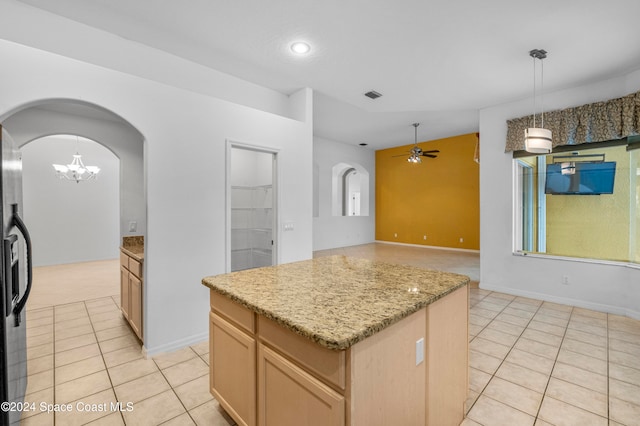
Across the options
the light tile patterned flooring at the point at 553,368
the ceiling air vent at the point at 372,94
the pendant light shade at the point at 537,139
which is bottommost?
the light tile patterned flooring at the point at 553,368

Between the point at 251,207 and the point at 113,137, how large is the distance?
2330 millimetres

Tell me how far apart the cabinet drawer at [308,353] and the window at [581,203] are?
14.3 feet

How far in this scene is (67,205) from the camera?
6.30m

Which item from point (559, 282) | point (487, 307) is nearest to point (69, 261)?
point (487, 307)

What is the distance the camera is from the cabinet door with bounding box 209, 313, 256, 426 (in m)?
1.39

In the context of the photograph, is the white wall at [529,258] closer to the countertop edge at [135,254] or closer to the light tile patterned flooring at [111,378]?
the light tile patterned flooring at [111,378]

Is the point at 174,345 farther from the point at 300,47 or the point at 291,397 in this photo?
the point at 300,47

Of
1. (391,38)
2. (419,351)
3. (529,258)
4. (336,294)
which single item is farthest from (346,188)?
(419,351)

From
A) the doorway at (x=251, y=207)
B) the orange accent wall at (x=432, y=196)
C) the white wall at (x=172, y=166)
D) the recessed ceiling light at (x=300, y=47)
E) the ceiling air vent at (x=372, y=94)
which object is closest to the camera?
the white wall at (x=172, y=166)

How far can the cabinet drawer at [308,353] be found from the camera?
963 millimetres

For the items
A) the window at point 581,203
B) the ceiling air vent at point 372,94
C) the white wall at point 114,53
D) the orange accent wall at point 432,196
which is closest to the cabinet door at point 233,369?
the white wall at point 114,53

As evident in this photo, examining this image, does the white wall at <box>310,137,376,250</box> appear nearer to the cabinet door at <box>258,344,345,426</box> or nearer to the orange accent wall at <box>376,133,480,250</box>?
the orange accent wall at <box>376,133,480,250</box>

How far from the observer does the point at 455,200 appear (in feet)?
25.4

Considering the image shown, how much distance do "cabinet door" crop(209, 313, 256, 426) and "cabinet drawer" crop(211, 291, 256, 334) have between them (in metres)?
0.04
